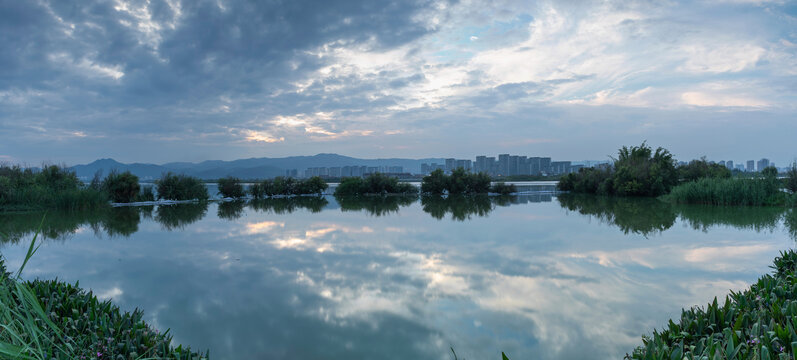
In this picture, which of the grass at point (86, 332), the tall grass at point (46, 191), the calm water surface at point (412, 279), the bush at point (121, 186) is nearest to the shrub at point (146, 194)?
the bush at point (121, 186)

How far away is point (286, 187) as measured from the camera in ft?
72.1

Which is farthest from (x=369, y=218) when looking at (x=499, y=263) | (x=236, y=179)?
(x=236, y=179)

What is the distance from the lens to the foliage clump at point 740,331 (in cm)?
167

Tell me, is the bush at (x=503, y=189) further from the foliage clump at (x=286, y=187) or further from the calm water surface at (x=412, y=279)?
the calm water surface at (x=412, y=279)

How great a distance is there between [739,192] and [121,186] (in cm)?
2151

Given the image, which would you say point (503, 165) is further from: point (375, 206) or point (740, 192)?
point (740, 192)

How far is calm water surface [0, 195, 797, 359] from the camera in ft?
9.62

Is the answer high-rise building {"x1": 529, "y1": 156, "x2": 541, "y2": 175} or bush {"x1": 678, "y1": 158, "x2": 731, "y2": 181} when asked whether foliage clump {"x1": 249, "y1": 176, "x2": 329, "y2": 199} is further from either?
high-rise building {"x1": 529, "y1": 156, "x2": 541, "y2": 175}

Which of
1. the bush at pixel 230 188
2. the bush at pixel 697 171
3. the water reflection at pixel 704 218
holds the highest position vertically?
the bush at pixel 697 171

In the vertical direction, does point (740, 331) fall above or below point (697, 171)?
below

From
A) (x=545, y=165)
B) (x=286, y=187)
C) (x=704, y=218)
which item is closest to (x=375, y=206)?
(x=286, y=187)

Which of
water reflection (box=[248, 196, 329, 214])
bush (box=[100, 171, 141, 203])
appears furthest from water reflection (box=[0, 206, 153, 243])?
water reflection (box=[248, 196, 329, 214])

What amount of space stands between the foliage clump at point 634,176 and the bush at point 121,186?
69.5 feet

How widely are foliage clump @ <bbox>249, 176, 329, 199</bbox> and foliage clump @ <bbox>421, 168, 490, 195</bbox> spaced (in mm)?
6221
